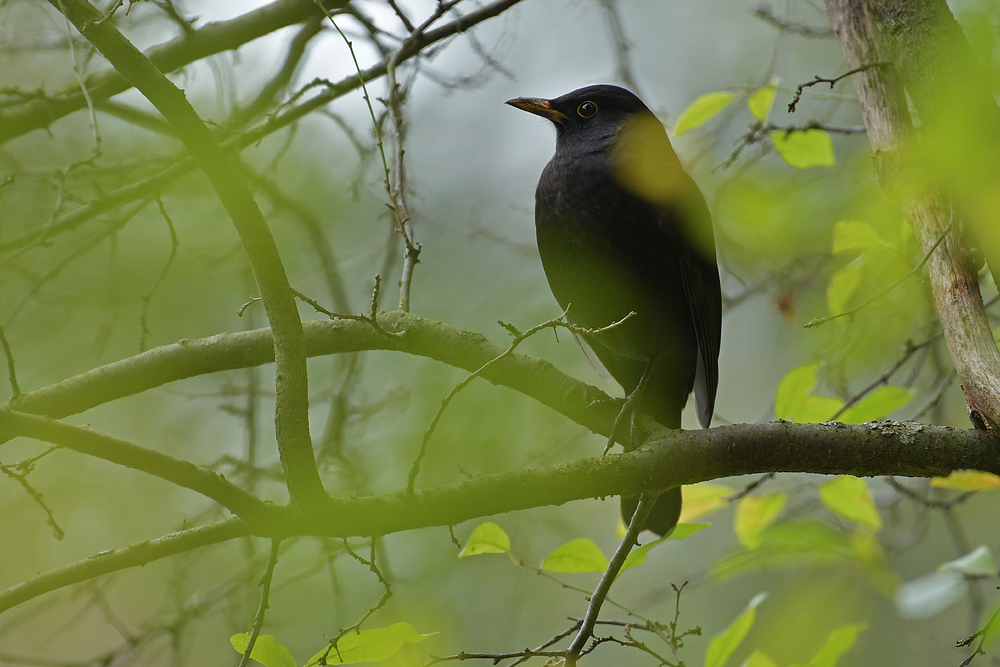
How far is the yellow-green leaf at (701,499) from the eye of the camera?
2.41 meters

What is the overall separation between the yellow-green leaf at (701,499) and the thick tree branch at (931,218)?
0.78m

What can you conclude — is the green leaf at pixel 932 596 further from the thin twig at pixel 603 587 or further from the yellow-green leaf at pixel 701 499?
the yellow-green leaf at pixel 701 499

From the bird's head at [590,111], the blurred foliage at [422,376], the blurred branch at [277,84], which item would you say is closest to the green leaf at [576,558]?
the blurred foliage at [422,376]

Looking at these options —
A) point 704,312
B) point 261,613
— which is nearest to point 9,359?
point 261,613

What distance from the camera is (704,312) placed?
2.94 metres

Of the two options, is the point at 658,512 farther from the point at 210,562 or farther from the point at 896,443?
the point at 210,562

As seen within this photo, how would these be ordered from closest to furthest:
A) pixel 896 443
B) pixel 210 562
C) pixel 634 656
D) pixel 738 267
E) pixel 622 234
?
pixel 896 443 < pixel 622 234 < pixel 738 267 < pixel 210 562 < pixel 634 656

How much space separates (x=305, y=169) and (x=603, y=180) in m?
2.24

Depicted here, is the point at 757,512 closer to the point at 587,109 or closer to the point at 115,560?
the point at 587,109

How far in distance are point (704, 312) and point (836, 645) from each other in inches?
59.0

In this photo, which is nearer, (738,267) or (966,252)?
(966,252)

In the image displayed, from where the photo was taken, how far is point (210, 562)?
3715 millimetres

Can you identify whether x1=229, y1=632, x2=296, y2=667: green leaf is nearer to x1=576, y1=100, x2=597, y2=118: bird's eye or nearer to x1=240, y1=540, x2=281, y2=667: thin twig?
x1=240, y1=540, x2=281, y2=667: thin twig

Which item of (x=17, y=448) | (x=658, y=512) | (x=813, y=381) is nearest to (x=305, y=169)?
(x=17, y=448)
